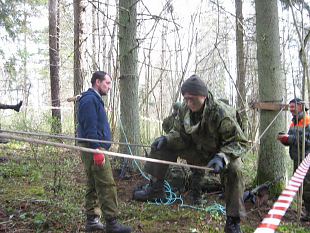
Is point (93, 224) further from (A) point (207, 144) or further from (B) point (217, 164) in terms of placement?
(A) point (207, 144)

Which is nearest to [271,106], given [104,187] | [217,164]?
[217,164]

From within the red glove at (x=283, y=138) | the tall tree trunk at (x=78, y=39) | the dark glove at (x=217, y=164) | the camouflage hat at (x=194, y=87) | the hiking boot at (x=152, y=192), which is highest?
the tall tree trunk at (x=78, y=39)

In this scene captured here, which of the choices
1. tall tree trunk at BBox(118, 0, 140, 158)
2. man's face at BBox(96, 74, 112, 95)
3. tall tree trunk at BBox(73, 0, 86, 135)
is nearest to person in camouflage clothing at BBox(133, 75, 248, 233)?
man's face at BBox(96, 74, 112, 95)

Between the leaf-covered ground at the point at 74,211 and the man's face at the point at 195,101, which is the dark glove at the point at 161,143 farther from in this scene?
the leaf-covered ground at the point at 74,211

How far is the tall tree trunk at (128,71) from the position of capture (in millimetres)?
5465

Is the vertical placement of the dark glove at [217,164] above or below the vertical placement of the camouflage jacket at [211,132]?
below

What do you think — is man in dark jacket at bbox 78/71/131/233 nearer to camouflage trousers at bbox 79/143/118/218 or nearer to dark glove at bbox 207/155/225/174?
camouflage trousers at bbox 79/143/118/218

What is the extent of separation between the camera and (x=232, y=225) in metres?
3.50

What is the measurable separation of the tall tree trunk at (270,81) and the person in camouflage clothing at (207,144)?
107 centimetres

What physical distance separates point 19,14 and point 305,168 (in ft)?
34.4

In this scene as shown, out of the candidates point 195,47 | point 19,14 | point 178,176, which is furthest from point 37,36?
point 178,176

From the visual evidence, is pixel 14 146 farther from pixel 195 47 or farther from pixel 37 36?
pixel 37 36

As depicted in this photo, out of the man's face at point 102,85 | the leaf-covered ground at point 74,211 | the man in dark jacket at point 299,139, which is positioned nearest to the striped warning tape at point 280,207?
the man in dark jacket at point 299,139

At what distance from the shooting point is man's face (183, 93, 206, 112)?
3.65 m
